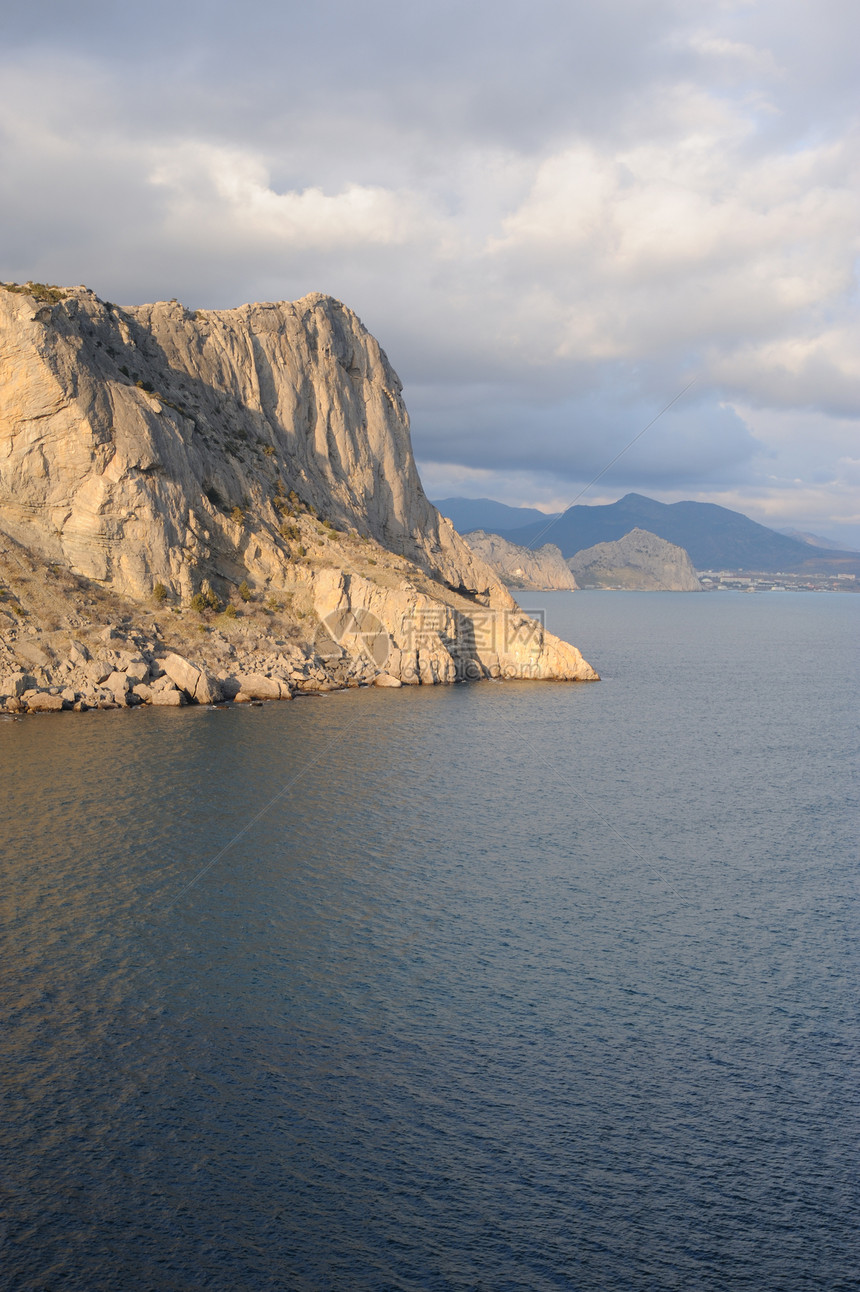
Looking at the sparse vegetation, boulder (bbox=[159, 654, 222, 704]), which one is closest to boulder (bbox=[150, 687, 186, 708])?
boulder (bbox=[159, 654, 222, 704])

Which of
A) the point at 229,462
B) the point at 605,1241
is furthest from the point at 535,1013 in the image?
the point at 229,462

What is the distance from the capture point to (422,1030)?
25.0 meters

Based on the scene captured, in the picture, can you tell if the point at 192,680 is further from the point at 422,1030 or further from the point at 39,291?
the point at 422,1030

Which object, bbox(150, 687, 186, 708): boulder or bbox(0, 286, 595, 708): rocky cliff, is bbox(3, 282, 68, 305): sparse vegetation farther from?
bbox(150, 687, 186, 708): boulder

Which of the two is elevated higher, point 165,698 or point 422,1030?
point 165,698

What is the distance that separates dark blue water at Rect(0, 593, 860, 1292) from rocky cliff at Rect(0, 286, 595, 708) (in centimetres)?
2310

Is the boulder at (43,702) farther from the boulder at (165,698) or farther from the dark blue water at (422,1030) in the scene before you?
the dark blue water at (422,1030)

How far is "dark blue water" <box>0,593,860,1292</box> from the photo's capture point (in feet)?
58.9

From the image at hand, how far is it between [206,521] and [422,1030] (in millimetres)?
67662

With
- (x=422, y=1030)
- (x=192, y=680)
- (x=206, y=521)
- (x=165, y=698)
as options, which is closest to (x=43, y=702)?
(x=165, y=698)

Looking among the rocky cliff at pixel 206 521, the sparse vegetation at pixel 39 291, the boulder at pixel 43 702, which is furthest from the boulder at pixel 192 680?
the sparse vegetation at pixel 39 291

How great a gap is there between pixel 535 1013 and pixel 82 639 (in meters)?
53.6

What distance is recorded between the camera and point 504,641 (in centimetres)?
9144

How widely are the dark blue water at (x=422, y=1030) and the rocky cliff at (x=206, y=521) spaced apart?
2310 cm
